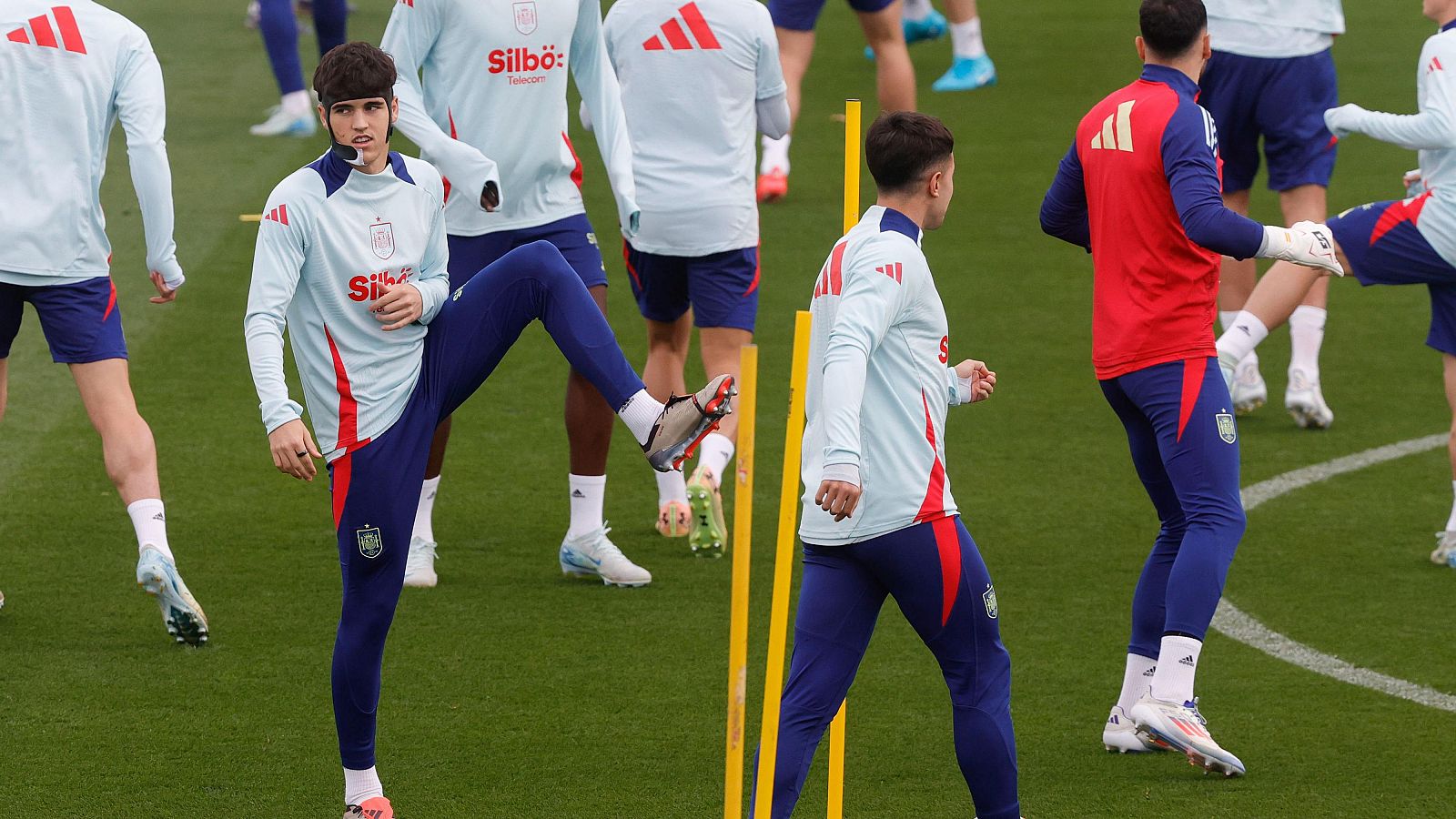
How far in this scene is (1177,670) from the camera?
4.67 m

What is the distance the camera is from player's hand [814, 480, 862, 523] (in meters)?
3.71

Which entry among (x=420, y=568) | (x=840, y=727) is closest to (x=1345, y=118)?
(x=840, y=727)

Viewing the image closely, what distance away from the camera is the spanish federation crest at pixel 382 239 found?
4.45 m

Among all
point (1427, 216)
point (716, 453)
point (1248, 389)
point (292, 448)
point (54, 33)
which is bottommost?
point (1248, 389)

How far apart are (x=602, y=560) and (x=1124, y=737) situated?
6.56ft

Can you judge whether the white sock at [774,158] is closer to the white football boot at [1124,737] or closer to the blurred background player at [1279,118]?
A: the blurred background player at [1279,118]

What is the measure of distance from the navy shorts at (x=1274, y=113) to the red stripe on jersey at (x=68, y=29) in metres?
4.79

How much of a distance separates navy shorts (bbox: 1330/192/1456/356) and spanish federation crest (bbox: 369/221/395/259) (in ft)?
12.3

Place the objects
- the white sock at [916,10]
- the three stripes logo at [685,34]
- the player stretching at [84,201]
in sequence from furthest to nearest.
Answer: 1. the white sock at [916,10]
2. the three stripes logo at [685,34]
3. the player stretching at [84,201]

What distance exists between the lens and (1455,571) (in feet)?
20.8

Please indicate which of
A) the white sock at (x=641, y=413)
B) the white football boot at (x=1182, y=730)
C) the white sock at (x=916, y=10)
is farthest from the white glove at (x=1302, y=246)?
the white sock at (x=916, y=10)

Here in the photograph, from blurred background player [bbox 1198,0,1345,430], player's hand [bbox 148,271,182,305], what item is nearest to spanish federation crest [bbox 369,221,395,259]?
player's hand [bbox 148,271,182,305]

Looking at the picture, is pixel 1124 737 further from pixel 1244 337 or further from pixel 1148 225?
pixel 1244 337

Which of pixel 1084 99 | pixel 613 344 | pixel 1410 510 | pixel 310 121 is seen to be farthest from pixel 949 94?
pixel 613 344
